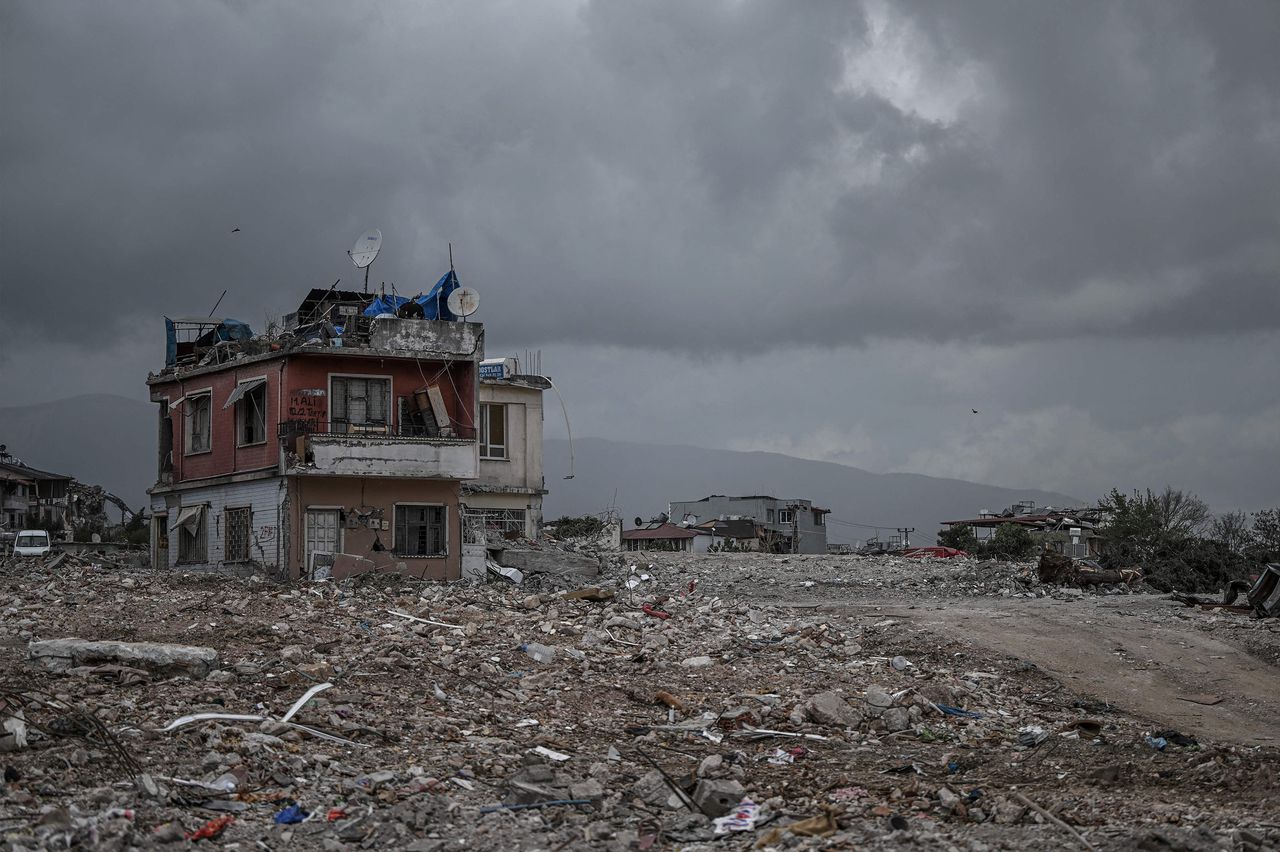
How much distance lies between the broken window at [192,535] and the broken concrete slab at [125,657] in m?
15.0

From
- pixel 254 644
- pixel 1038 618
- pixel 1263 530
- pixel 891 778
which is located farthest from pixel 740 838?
pixel 1263 530

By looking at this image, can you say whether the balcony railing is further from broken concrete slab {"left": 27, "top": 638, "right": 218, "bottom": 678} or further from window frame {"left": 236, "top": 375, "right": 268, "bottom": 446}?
broken concrete slab {"left": 27, "top": 638, "right": 218, "bottom": 678}

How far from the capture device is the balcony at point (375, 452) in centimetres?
2534

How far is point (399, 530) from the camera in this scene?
1046 inches

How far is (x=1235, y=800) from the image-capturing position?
9719 mm

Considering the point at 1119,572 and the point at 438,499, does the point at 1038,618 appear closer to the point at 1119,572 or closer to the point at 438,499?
the point at 1119,572

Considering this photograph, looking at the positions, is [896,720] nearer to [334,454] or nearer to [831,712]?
[831,712]

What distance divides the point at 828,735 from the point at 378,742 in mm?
4907

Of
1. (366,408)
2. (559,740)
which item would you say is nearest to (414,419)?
(366,408)

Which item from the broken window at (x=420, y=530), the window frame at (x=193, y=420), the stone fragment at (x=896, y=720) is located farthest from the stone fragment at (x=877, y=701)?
the window frame at (x=193, y=420)

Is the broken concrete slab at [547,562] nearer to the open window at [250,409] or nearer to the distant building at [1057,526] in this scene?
the open window at [250,409]

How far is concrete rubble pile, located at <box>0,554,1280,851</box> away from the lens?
9.05m

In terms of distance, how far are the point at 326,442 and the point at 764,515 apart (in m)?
40.0

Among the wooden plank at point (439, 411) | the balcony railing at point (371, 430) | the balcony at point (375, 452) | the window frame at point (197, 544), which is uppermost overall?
the wooden plank at point (439, 411)
